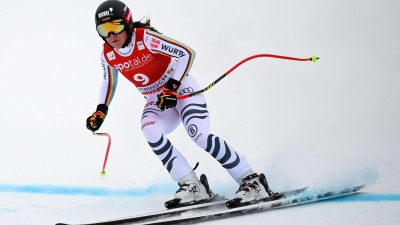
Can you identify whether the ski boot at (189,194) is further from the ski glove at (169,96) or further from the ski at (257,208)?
the ski glove at (169,96)

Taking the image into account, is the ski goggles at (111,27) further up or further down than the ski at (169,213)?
further up

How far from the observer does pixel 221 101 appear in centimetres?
727

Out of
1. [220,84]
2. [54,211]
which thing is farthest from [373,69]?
[54,211]

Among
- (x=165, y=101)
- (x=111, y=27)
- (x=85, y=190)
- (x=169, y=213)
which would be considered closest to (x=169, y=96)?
(x=165, y=101)

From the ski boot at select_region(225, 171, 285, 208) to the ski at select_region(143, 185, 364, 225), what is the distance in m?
0.11

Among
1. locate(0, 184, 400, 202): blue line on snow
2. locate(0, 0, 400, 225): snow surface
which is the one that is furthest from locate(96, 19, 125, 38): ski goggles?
locate(0, 184, 400, 202): blue line on snow

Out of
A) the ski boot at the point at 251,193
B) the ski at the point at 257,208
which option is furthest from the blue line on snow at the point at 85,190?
the ski at the point at 257,208

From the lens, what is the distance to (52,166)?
6.12 metres

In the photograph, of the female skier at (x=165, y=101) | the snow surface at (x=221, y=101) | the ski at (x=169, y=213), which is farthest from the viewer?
the snow surface at (x=221, y=101)

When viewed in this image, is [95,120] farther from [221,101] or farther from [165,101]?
[221,101]

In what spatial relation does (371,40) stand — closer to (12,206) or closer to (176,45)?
(176,45)

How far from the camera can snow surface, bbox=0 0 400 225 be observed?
5.22 metres

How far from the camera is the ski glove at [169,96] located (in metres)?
3.79

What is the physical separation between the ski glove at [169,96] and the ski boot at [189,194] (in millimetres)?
506
